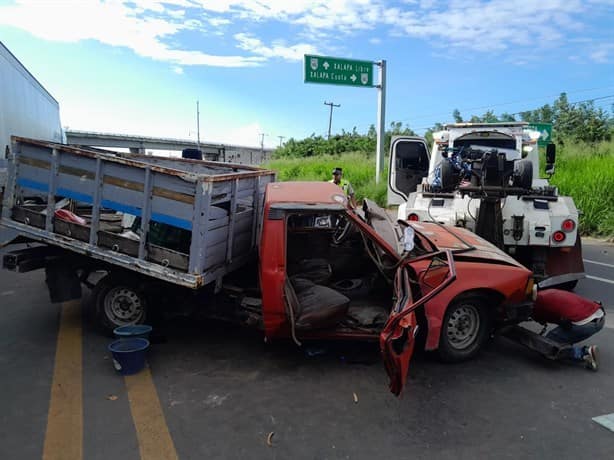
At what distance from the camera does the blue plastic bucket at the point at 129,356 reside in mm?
4043

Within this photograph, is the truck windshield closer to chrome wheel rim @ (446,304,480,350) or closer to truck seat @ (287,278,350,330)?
chrome wheel rim @ (446,304,480,350)

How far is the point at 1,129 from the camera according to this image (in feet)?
27.3

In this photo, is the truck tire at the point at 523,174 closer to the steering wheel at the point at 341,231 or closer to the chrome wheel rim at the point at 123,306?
the steering wheel at the point at 341,231

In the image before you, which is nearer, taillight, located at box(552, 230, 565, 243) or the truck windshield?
taillight, located at box(552, 230, 565, 243)

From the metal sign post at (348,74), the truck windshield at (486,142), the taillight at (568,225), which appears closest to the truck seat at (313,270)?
the taillight at (568,225)

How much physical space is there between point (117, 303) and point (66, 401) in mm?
1409

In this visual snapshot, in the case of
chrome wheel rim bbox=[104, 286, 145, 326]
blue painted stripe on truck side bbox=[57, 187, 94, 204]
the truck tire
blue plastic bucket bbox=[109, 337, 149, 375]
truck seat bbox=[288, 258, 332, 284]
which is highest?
the truck tire

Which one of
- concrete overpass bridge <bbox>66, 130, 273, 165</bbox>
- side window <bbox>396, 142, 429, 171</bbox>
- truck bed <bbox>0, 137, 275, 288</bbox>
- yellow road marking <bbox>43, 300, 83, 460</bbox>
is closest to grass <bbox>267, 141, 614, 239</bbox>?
side window <bbox>396, 142, 429, 171</bbox>

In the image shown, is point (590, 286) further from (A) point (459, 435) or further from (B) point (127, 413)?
(B) point (127, 413)

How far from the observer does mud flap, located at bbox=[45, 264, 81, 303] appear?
504 centimetres

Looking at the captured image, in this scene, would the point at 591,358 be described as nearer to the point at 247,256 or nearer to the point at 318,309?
the point at 318,309

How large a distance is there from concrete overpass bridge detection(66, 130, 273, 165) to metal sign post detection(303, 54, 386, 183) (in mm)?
29023

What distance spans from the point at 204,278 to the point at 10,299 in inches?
134

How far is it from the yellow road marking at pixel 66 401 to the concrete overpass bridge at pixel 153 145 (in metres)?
41.2
